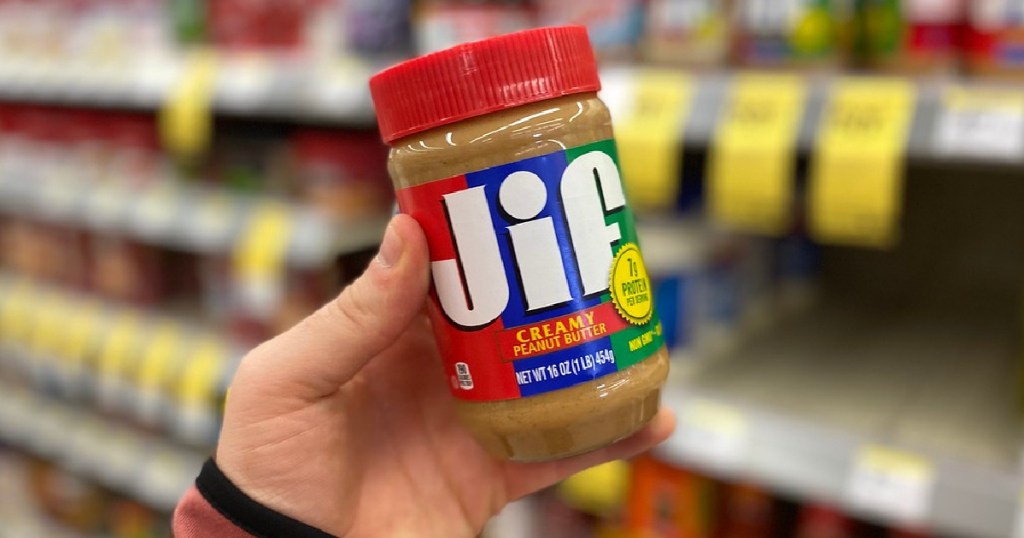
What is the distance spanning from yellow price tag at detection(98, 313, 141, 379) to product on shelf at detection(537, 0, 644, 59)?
128 centimetres

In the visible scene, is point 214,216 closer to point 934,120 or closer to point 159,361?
point 159,361

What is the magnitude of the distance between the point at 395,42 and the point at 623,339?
0.97 metres

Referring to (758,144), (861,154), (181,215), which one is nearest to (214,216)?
(181,215)

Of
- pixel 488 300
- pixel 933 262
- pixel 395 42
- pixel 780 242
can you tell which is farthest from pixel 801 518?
pixel 395 42

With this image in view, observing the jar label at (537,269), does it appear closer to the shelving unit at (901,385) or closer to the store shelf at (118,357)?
the shelving unit at (901,385)

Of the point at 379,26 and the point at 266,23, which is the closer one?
the point at 379,26

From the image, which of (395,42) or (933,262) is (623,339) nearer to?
(395,42)

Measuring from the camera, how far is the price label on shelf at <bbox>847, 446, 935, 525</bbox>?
0.89 m

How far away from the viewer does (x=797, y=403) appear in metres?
1.11

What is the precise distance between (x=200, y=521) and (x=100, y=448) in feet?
5.45

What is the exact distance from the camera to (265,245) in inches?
57.6

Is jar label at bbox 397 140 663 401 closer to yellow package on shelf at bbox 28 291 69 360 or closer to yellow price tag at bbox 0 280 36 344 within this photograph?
yellow package on shelf at bbox 28 291 69 360

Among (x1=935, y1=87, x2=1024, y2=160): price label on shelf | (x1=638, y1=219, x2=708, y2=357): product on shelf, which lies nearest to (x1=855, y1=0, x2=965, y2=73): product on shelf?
(x1=935, y1=87, x2=1024, y2=160): price label on shelf

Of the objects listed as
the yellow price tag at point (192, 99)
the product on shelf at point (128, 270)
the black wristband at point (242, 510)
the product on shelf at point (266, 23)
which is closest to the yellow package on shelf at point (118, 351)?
the product on shelf at point (128, 270)
